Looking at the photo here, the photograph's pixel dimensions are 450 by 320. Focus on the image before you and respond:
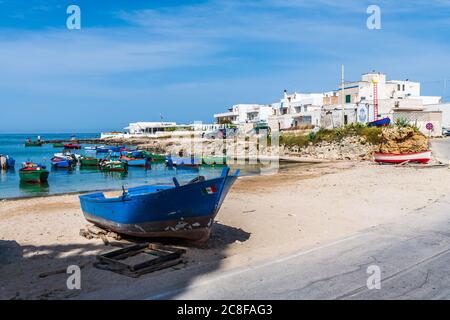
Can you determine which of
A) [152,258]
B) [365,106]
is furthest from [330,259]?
[365,106]

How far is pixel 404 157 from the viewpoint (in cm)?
3197

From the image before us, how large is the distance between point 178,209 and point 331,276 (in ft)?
13.4

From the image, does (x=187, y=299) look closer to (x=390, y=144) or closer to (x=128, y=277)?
(x=128, y=277)

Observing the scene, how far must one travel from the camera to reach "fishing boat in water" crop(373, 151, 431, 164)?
30920 millimetres

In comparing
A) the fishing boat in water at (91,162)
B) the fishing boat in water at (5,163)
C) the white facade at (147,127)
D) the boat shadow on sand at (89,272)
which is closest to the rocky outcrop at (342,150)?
the fishing boat in water at (91,162)

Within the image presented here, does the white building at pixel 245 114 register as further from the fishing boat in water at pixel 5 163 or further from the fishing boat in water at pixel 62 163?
the fishing boat in water at pixel 5 163

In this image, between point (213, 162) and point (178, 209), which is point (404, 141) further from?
point (178, 209)

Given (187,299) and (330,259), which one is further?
(330,259)

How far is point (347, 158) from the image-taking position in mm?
46156

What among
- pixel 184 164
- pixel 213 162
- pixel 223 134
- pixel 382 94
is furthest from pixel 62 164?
pixel 382 94

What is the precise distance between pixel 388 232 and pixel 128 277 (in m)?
6.77

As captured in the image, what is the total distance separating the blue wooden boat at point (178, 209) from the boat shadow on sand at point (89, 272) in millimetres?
516
